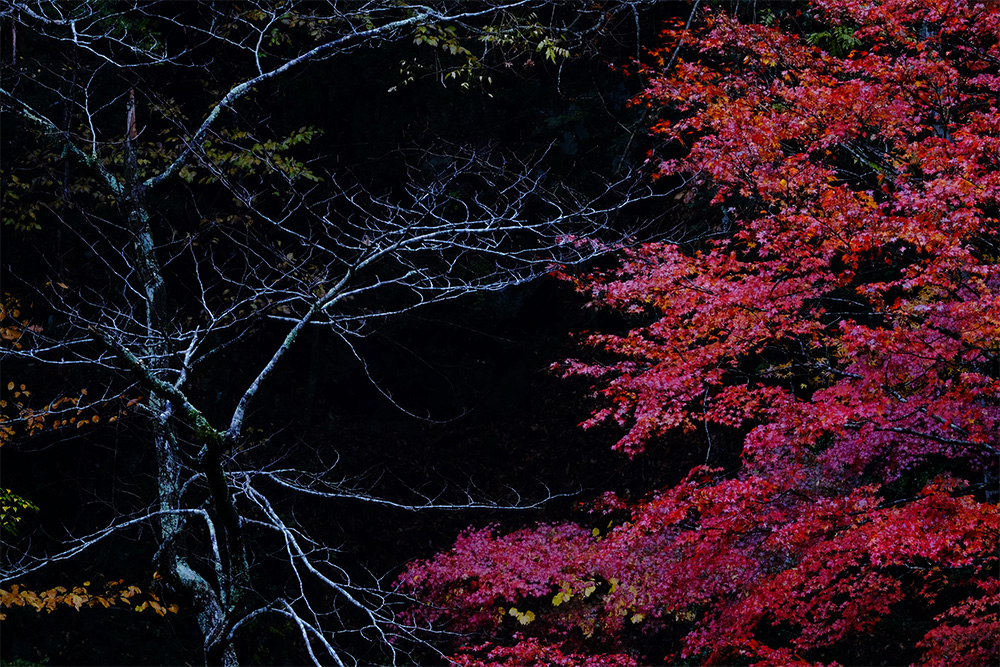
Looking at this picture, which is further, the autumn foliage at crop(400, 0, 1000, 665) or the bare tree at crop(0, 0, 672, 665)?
the bare tree at crop(0, 0, 672, 665)

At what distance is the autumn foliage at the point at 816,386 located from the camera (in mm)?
6129

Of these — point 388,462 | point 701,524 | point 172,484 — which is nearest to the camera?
point 172,484

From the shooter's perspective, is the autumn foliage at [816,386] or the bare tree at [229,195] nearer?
the autumn foliage at [816,386]

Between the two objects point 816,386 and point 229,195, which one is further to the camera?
point 229,195

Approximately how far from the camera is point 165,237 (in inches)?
469

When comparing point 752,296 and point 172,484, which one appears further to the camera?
point 752,296

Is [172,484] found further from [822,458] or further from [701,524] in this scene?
[822,458]

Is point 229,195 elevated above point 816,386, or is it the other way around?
point 229,195

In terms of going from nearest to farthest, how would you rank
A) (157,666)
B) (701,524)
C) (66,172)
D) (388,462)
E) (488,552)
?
(701,524)
(488,552)
(66,172)
(157,666)
(388,462)

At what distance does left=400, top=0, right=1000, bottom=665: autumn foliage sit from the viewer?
20.1 feet

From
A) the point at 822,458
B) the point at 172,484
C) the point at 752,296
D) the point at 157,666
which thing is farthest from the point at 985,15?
the point at 157,666

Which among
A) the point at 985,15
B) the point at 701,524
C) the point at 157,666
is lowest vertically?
the point at 157,666

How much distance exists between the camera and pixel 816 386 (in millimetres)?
10352

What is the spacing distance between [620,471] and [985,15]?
766cm
